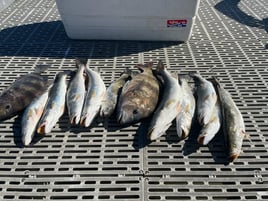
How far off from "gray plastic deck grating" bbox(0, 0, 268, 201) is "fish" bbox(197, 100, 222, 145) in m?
0.09

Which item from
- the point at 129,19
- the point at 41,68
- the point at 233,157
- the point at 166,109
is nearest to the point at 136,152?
the point at 166,109

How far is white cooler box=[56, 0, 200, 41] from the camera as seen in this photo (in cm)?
439

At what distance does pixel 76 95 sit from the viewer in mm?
3416

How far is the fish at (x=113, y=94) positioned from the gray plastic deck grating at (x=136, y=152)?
127 mm

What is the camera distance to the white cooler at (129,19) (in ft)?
14.4

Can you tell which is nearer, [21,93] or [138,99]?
[138,99]

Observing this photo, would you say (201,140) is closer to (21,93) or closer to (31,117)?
(31,117)

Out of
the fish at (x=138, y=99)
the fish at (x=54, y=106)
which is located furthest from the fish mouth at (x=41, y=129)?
the fish at (x=138, y=99)

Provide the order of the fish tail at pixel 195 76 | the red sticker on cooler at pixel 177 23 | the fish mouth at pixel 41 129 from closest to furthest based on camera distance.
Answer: the fish mouth at pixel 41 129 < the fish tail at pixel 195 76 < the red sticker on cooler at pixel 177 23

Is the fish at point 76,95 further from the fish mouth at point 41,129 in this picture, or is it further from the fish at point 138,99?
the fish at point 138,99

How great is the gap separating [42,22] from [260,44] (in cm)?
396

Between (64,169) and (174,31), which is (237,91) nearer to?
(174,31)

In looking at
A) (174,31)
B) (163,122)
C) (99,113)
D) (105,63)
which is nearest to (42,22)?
(105,63)

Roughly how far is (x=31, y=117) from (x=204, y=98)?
1924 mm
